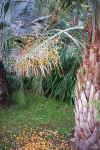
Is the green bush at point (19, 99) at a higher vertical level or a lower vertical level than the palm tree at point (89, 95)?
lower

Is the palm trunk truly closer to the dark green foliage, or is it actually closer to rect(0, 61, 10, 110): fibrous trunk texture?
the dark green foliage

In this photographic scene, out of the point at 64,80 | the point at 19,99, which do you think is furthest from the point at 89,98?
the point at 19,99

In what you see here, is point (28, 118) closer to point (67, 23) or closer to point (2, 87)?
point (2, 87)

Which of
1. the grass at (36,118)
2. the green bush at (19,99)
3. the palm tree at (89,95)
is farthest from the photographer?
the green bush at (19,99)

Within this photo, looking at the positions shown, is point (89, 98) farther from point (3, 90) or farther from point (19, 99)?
point (19, 99)

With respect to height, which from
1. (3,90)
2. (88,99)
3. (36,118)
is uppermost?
(88,99)

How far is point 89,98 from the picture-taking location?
3.83 meters

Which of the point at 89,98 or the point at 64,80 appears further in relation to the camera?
the point at 64,80

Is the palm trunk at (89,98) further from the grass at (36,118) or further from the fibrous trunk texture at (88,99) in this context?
the grass at (36,118)

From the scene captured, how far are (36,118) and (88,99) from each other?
278 centimetres

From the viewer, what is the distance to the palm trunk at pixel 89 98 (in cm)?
368

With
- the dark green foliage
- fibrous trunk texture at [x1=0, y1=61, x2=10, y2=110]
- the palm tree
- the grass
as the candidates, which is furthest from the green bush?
the palm tree

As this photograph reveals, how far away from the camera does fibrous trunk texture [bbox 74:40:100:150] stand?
3.70m

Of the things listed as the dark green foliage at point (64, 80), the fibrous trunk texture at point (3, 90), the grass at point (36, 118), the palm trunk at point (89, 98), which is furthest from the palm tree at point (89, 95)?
the fibrous trunk texture at point (3, 90)
